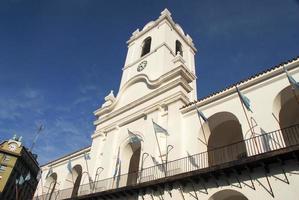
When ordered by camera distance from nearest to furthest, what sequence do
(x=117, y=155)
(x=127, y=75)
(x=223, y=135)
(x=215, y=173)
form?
(x=215, y=173) < (x=223, y=135) < (x=117, y=155) < (x=127, y=75)

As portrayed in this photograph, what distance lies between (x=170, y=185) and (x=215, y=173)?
2173mm

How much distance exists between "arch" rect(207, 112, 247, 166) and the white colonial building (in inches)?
2.0

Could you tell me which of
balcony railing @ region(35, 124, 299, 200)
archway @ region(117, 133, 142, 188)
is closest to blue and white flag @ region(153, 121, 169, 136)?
balcony railing @ region(35, 124, 299, 200)

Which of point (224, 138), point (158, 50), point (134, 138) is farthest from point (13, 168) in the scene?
point (224, 138)

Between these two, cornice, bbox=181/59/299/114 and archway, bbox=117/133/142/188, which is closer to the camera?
cornice, bbox=181/59/299/114

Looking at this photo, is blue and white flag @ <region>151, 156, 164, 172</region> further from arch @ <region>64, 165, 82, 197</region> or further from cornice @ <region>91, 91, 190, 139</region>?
arch @ <region>64, 165, 82, 197</region>

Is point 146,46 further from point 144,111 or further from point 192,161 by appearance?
point 192,161

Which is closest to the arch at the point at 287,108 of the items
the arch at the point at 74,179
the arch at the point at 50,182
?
the arch at the point at 74,179

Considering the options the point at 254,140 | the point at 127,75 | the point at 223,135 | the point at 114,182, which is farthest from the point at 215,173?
the point at 127,75

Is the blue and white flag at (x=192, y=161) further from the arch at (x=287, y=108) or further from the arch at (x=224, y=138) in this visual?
the arch at (x=287, y=108)

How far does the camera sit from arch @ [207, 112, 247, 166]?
13.5 metres

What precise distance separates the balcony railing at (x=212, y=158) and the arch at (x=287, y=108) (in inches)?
1.4

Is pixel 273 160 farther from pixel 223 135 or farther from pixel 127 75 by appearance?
pixel 127 75

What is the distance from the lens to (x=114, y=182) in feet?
49.8
